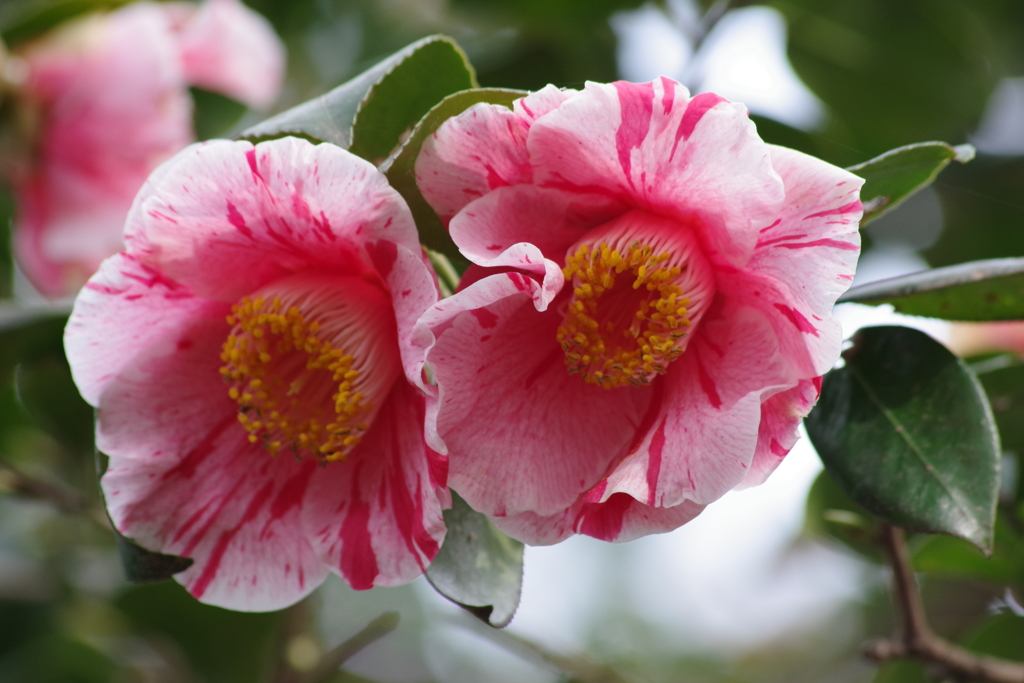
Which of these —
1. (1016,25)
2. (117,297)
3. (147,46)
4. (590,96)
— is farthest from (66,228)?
(1016,25)

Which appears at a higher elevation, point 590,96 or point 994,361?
point 590,96

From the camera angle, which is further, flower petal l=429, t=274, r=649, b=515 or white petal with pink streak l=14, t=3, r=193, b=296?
white petal with pink streak l=14, t=3, r=193, b=296

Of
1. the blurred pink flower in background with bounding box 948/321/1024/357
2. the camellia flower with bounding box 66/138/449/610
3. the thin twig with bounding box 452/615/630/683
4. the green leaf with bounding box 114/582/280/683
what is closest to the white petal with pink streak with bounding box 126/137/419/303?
the camellia flower with bounding box 66/138/449/610

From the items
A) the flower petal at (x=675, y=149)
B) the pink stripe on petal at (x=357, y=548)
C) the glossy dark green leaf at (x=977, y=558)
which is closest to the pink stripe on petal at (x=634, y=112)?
the flower petal at (x=675, y=149)

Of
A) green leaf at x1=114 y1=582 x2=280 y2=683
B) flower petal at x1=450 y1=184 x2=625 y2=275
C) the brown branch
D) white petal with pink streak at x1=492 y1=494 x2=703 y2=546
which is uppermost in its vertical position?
flower petal at x1=450 y1=184 x2=625 y2=275

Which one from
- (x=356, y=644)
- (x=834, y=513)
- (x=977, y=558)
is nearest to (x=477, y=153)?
(x=834, y=513)

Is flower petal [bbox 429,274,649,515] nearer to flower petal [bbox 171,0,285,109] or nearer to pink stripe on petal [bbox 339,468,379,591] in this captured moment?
pink stripe on petal [bbox 339,468,379,591]

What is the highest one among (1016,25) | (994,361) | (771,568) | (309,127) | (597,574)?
(309,127)

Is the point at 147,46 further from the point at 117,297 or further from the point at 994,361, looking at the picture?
the point at 994,361

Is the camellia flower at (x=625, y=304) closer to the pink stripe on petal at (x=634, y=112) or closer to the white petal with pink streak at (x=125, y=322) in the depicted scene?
the pink stripe on petal at (x=634, y=112)
